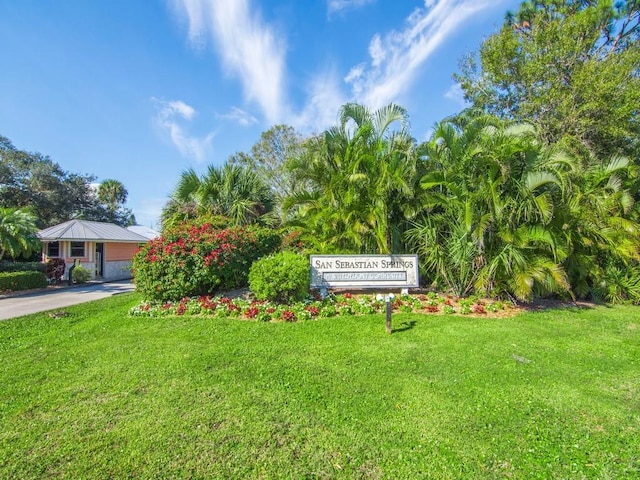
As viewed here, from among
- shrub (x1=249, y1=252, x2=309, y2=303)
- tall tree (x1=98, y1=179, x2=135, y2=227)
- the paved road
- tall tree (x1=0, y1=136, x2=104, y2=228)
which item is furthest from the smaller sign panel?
tall tree (x1=98, y1=179, x2=135, y2=227)

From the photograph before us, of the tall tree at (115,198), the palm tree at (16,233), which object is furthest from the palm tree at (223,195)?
the tall tree at (115,198)

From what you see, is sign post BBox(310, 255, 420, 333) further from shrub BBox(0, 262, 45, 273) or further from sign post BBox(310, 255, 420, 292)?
shrub BBox(0, 262, 45, 273)

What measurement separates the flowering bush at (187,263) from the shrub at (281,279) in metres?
1.01

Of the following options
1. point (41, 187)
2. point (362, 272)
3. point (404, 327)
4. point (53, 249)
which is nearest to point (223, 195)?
point (362, 272)

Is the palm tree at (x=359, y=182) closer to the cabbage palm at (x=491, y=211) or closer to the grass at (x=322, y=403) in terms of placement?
the cabbage palm at (x=491, y=211)

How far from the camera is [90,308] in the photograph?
791 cm

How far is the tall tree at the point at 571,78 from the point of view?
9711 millimetres

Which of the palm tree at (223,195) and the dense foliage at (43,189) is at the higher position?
the dense foliage at (43,189)

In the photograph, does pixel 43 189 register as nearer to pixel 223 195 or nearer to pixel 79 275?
pixel 79 275

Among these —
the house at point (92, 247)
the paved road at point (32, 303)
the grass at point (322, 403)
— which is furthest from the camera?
the house at point (92, 247)

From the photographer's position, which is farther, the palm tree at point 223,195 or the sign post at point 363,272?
the palm tree at point 223,195

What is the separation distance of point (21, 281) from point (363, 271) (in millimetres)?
12050

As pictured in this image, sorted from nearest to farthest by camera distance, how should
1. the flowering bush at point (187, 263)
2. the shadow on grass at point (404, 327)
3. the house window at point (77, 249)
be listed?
the shadow on grass at point (404, 327) < the flowering bush at point (187, 263) < the house window at point (77, 249)

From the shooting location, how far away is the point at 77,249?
16422 millimetres
